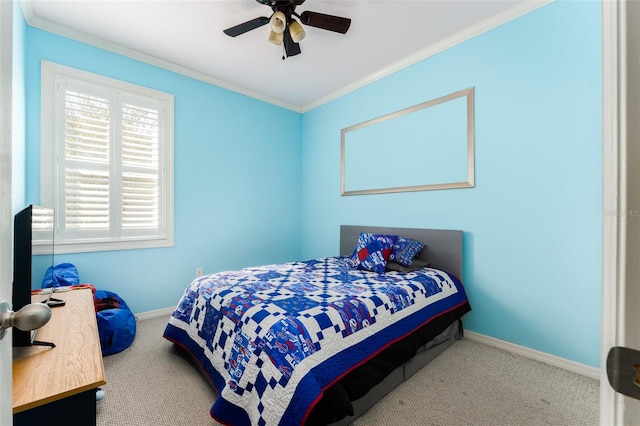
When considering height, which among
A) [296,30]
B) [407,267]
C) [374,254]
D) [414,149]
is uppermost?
[296,30]

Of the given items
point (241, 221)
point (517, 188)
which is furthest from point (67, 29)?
point (517, 188)

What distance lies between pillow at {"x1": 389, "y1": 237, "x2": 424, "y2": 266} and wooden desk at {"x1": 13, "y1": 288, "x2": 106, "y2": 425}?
7.54ft

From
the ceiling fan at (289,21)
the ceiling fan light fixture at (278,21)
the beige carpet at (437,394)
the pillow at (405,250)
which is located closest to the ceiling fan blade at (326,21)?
the ceiling fan at (289,21)

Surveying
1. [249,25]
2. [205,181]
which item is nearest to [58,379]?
[249,25]

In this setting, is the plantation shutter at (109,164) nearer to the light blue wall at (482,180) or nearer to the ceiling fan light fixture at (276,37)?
the light blue wall at (482,180)

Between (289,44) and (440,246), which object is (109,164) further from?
(440,246)

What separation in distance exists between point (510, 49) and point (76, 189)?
4.12 meters

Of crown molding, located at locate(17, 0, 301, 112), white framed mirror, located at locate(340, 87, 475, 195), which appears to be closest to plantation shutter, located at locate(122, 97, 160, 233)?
crown molding, located at locate(17, 0, 301, 112)

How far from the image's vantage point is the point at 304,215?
4523mm

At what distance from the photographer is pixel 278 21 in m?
2.02

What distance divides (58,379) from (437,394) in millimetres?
1934

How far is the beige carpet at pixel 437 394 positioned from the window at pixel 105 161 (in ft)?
4.09

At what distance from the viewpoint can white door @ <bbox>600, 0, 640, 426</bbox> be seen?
1.28 ft

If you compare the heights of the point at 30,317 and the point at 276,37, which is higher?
the point at 276,37
